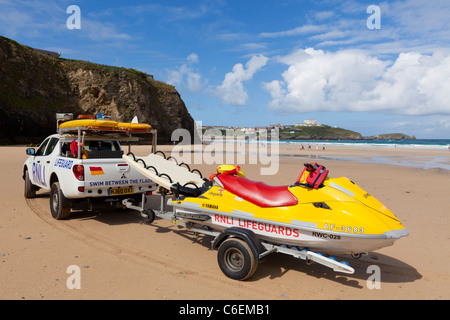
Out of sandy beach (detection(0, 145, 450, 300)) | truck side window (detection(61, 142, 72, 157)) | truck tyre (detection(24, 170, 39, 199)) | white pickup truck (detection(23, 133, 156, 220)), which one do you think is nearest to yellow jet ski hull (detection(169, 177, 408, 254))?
sandy beach (detection(0, 145, 450, 300))

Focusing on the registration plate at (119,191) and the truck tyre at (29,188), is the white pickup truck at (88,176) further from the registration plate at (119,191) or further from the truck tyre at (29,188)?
the truck tyre at (29,188)

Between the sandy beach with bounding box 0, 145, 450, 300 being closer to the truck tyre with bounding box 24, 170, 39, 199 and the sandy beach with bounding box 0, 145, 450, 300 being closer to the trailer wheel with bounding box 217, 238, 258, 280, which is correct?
the trailer wheel with bounding box 217, 238, 258, 280

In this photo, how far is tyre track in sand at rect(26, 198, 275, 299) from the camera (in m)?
4.18

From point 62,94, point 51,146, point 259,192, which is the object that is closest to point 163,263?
point 259,192

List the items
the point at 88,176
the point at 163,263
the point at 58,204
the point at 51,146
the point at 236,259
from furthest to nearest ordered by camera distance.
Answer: the point at 51,146
the point at 58,204
the point at 88,176
the point at 163,263
the point at 236,259

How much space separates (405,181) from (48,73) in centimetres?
4301

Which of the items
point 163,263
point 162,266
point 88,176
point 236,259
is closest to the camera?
point 236,259

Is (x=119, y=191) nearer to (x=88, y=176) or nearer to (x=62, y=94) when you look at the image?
(x=88, y=176)

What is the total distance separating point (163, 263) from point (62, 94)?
42538 mm

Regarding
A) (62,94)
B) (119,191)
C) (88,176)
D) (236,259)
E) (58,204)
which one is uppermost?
(62,94)

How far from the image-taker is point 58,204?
7.04m

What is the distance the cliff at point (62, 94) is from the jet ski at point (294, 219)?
3685 cm

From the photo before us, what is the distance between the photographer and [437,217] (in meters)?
8.12

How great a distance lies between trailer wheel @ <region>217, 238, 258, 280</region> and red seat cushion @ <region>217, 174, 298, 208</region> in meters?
0.68
